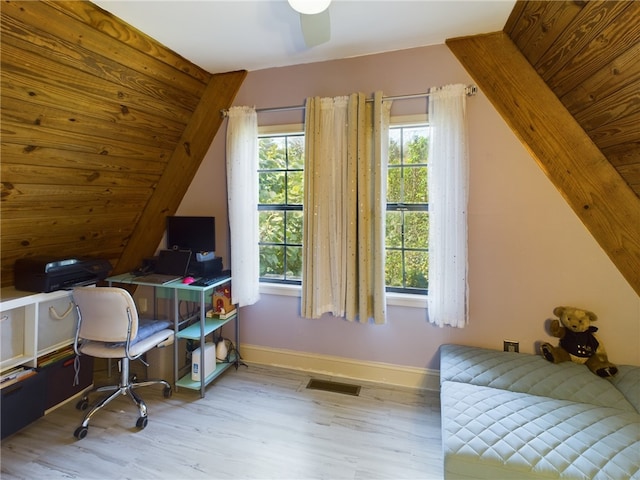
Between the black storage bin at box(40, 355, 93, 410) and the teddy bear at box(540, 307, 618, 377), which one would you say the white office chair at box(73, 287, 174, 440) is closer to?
the black storage bin at box(40, 355, 93, 410)

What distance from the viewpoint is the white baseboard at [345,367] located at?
237 cm

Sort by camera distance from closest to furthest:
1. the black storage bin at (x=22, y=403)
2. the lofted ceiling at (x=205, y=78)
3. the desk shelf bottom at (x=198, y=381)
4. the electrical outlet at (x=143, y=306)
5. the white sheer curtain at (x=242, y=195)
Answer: the lofted ceiling at (x=205, y=78), the black storage bin at (x=22, y=403), the desk shelf bottom at (x=198, y=381), the white sheer curtain at (x=242, y=195), the electrical outlet at (x=143, y=306)

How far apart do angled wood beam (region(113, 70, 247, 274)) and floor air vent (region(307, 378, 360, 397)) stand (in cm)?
198

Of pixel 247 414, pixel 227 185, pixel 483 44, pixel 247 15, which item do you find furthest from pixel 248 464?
pixel 483 44

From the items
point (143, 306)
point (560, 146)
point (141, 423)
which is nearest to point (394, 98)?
point (560, 146)

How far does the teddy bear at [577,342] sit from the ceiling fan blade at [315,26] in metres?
2.20

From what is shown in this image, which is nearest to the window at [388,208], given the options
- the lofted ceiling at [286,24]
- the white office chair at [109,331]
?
the lofted ceiling at [286,24]

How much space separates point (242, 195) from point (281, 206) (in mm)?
351

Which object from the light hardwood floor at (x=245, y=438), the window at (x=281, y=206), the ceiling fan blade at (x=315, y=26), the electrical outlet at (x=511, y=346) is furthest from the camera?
the window at (x=281, y=206)

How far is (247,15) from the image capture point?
1797 millimetres

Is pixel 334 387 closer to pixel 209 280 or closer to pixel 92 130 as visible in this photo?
pixel 209 280

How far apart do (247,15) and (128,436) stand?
2610 mm

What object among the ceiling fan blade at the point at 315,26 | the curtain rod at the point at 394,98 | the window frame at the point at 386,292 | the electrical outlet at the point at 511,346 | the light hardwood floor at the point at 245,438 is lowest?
the light hardwood floor at the point at 245,438

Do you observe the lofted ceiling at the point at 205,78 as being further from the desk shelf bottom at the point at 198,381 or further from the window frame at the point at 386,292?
the desk shelf bottom at the point at 198,381
